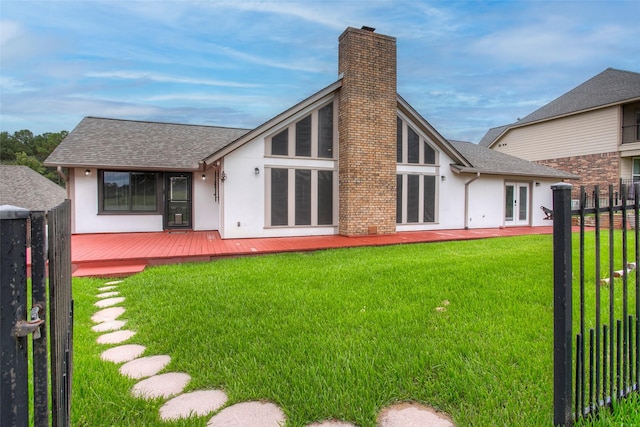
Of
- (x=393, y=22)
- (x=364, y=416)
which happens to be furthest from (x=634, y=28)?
(x=364, y=416)

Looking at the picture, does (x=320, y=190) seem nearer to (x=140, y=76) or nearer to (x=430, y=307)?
(x=430, y=307)

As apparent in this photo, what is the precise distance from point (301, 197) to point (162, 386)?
883 cm

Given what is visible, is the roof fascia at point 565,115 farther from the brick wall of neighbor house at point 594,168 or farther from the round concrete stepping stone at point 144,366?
the round concrete stepping stone at point 144,366

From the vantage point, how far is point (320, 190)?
11.4 meters

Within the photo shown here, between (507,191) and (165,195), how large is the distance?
13.7m

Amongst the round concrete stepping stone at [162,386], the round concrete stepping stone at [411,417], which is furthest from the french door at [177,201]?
the round concrete stepping stone at [411,417]

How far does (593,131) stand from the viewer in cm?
2002

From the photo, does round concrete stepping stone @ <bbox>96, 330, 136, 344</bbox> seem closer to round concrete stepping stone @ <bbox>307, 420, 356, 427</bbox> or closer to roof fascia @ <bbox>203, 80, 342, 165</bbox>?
round concrete stepping stone @ <bbox>307, 420, 356, 427</bbox>

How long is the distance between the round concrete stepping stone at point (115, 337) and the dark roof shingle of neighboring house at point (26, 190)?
14.9 m

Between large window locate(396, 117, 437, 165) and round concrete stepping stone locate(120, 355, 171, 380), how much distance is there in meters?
10.6

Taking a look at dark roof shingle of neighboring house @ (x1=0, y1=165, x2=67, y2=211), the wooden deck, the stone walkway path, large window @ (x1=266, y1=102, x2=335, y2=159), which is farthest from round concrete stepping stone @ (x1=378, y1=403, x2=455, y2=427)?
dark roof shingle of neighboring house @ (x1=0, y1=165, x2=67, y2=211)

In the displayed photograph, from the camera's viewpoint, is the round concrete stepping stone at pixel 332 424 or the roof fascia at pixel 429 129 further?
the roof fascia at pixel 429 129

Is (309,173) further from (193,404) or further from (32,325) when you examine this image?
(32,325)

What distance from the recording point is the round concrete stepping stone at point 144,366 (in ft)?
9.27
